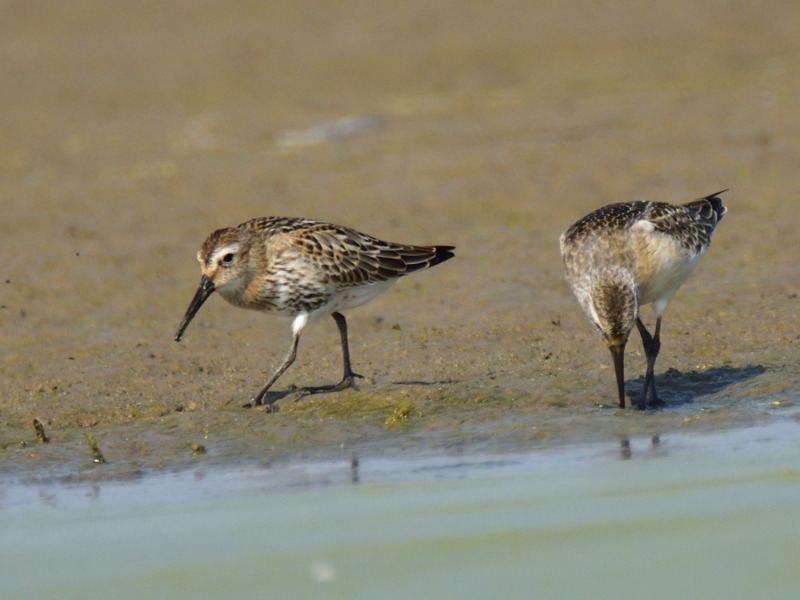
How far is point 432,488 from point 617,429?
1.57m

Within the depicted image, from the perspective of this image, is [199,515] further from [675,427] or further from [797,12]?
[797,12]

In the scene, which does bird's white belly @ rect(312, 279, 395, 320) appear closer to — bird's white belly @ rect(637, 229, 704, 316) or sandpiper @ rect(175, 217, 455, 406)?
sandpiper @ rect(175, 217, 455, 406)

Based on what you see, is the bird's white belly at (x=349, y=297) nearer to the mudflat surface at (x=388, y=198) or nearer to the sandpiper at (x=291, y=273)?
the sandpiper at (x=291, y=273)

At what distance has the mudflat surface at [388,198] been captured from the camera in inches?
330

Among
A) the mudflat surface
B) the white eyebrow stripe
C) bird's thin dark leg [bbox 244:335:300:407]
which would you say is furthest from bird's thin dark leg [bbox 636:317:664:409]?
the white eyebrow stripe

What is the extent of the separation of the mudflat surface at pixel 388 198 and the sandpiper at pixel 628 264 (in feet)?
1.61

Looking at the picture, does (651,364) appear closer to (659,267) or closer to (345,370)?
(659,267)

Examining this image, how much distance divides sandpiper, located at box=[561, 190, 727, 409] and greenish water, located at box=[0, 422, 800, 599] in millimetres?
870

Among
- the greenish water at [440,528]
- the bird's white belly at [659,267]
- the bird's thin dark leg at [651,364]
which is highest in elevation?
the bird's white belly at [659,267]

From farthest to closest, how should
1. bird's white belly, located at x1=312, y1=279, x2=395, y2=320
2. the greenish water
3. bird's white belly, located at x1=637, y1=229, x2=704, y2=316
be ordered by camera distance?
bird's white belly, located at x1=312, y1=279, x2=395, y2=320 → bird's white belly, located at x1=637, y1=229, x2=704, y2=316 → the greenish water

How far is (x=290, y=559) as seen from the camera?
551 cm

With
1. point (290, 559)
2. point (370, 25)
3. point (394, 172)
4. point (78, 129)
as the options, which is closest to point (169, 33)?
point (370, 25)

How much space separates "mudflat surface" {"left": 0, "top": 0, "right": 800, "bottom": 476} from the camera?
330 inches

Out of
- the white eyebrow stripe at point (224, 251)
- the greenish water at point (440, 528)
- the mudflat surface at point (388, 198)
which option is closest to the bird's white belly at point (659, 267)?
the mudflat surface at point (388, 198)
